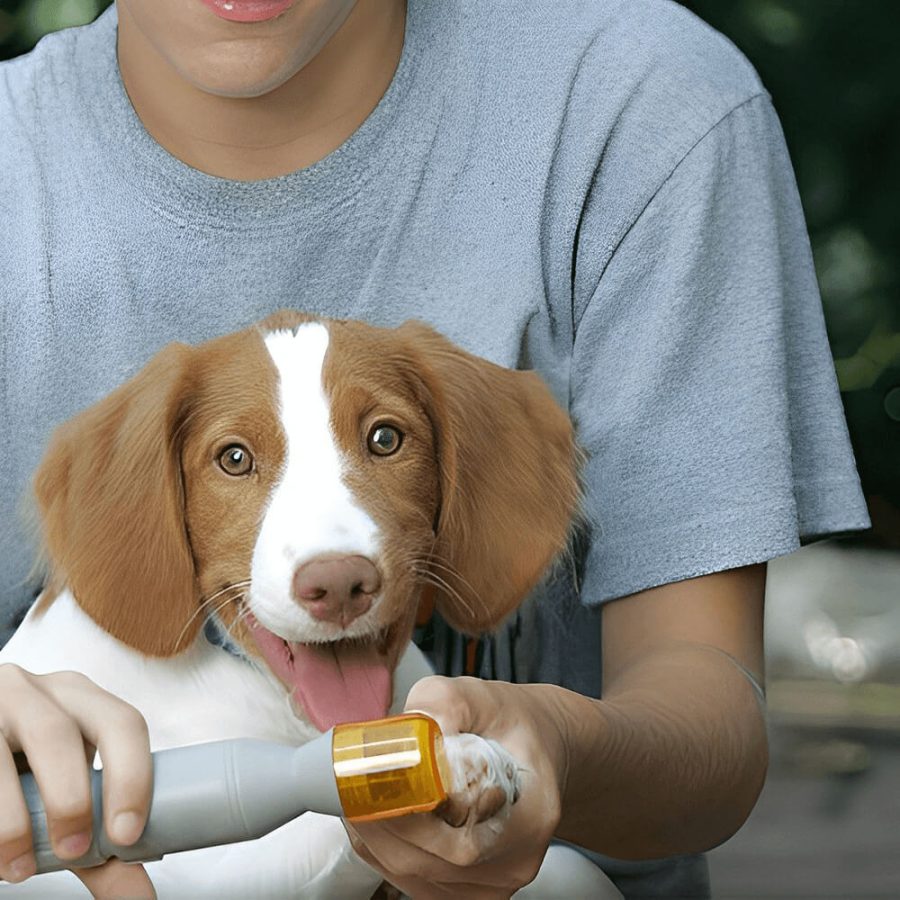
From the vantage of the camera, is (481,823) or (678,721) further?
(678,721)

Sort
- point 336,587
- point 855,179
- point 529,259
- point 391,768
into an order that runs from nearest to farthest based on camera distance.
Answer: point 391,768
point 336,587
point 529,259
point 855,179

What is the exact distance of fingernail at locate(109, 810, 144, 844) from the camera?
42cm

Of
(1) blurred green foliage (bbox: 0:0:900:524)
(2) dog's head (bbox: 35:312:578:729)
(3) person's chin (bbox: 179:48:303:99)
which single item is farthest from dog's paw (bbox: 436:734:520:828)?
(1) blurred green foliage (bbox: 0:0:900:524)

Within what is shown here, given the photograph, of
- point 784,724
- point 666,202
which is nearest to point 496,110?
point 666,202

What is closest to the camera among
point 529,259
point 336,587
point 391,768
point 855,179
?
point 391,768

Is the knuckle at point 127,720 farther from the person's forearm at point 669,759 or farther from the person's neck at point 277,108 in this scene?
the person's neck at point 277,108

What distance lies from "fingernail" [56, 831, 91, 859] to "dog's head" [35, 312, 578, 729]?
10cm

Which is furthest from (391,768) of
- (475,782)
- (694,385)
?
(694,385)

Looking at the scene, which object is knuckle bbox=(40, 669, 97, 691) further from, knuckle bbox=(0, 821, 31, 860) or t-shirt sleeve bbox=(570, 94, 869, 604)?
t-shirt sleeve bbox=(570, 94, 869, 604)

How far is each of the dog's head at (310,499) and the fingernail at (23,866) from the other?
0.11 metres

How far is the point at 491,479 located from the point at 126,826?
191 mm

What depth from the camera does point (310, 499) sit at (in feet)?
1.72

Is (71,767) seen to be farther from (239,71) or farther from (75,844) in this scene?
(239,71)

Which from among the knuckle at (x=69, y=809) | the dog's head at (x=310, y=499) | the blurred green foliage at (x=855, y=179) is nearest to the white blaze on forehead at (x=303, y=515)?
the dog's head at (x=310, y=499)
